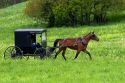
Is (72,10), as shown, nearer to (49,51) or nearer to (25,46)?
(25,46)

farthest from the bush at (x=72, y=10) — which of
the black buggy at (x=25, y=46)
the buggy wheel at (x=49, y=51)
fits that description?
the buggy wheel at (x=49, y=51)

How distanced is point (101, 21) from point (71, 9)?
420cm

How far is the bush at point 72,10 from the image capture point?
57750mm

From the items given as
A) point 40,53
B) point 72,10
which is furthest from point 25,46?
point 72,10

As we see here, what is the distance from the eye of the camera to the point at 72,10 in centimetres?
5759

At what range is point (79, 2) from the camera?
189ft

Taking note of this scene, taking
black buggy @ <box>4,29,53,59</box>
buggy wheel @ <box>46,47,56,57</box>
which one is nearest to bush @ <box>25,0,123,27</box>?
black buggy @ <box>4,29,53,59</box>

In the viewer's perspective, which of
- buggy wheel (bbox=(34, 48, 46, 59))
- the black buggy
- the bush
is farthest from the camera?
the bush

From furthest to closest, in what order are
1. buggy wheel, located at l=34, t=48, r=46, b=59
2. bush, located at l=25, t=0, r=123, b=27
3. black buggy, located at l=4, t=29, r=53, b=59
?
bush, located at l=25, t=0, r=123, b=27 < black buggy, located at l=4, t=29, r=53, b=59 < buggy wheel, located at l=34, t=48, r=46, b=59

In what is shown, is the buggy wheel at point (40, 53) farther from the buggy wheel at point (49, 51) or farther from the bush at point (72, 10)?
the bush at point (72, 10)

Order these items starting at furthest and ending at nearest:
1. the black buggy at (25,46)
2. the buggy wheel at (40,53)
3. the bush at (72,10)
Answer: the bush at (72,10) → the black buggy at (25,46) → the buggy wheel at (40,53)

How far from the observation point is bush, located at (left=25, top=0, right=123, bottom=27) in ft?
189

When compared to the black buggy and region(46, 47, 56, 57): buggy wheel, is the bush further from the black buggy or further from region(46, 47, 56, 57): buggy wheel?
region(46, 47, 56, 57): buggy wheel

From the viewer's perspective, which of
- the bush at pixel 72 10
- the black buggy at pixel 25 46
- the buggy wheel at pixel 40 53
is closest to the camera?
the buggy wheel at pixel 40 53
